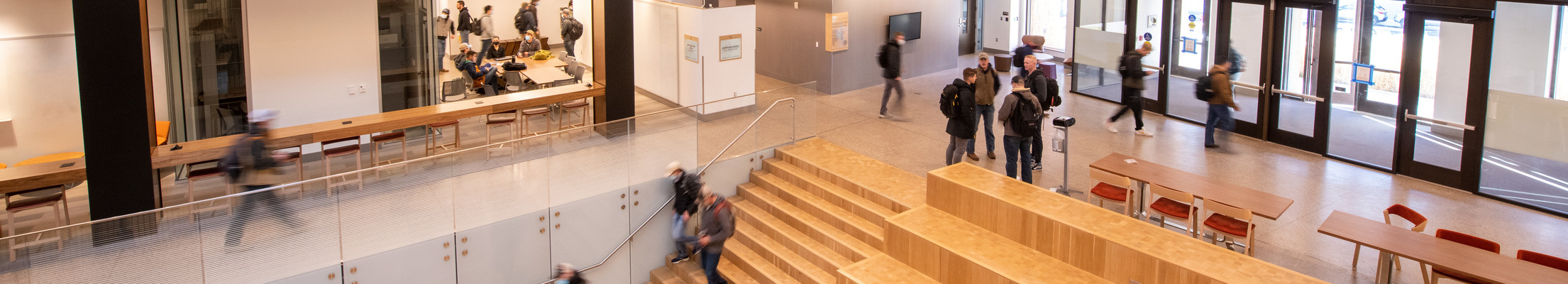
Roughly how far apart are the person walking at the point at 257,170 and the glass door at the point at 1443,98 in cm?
1069

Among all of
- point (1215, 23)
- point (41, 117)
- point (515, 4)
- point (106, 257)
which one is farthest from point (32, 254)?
point (515, 4)

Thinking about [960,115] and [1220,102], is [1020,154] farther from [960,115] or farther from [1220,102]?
[1220,102]

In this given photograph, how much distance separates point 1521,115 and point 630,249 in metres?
8.64

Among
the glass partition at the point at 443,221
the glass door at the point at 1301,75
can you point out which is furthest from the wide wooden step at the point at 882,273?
the glass door at the point at 1301,75

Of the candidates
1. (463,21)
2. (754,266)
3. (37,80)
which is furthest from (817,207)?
(463,21)

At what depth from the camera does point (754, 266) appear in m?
9.51

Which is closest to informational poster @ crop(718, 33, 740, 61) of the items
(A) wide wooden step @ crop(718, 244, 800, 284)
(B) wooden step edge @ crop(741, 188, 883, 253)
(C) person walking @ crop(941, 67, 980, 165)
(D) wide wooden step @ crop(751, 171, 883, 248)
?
(D) wide wooden step @ crop(751, 171, 883, 248)

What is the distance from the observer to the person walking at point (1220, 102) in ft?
37.4

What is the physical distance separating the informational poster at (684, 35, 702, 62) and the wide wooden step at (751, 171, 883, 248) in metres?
2.71

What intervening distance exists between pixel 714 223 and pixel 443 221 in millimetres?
2349

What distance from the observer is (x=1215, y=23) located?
490 inches

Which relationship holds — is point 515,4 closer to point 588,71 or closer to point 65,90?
point 588,71

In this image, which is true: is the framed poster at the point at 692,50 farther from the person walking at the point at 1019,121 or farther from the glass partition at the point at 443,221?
the person walking at the point at 1019,121

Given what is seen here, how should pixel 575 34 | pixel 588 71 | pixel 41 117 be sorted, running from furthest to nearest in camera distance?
pixel 575 34 → pixel 588 71 → pixel 41 117
